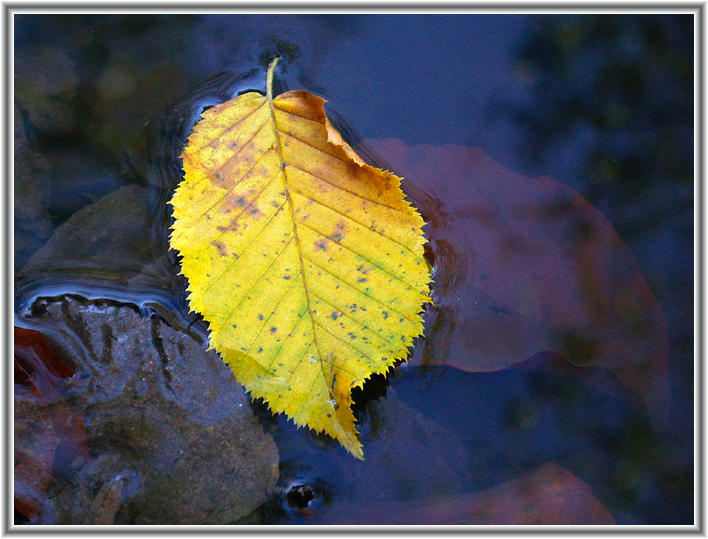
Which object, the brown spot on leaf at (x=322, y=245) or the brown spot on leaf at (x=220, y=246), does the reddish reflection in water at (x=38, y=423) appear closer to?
the brown spot on leaf at (x=220, y=246)

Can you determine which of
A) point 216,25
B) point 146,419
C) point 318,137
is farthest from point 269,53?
point 146,419

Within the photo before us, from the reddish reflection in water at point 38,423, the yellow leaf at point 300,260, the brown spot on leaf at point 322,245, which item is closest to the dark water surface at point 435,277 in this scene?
A: the reddish reflection in water at point 38,423

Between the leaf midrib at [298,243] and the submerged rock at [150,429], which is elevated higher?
the leaf midrib at [298,243]

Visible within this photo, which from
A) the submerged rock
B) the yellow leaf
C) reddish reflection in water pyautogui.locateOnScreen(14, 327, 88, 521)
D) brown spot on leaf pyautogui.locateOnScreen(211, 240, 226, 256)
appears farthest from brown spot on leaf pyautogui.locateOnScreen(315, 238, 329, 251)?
reddish reflection in water pyautogui.locateOnScreen(14, 327, 88, 521)

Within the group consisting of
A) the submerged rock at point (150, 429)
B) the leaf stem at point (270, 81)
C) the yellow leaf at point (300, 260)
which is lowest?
the submerged rock at point (150, 429)

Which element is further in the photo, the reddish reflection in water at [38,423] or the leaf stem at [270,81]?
the leaf stem at [270,81]

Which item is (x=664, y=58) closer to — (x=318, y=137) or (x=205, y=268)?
(x=318, y=137)

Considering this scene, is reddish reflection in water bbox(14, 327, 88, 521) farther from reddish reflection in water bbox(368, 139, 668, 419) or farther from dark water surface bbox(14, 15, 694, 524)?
reddish reflection in water bbox(368, 139, 668, 419)

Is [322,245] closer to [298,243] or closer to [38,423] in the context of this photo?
Result: [298,243]
